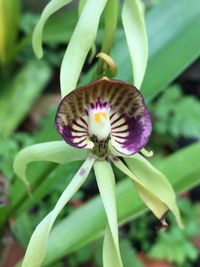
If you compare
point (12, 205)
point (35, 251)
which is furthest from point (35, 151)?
point (12, 205)

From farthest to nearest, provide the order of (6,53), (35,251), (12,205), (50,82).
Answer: (50,82) → (6,53) → (12,205) → (35,251)

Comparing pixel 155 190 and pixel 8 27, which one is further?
pixel 8 27

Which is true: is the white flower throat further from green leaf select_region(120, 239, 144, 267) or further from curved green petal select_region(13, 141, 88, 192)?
green leaf select_region(120, 239, 144, 267)

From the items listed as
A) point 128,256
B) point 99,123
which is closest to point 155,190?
point 99,123

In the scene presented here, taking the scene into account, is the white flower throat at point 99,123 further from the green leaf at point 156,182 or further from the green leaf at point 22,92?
the green leaf at point 22,92

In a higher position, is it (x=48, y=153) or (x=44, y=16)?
(x=44, y=16)

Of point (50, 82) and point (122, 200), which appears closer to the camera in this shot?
point (122, 200)

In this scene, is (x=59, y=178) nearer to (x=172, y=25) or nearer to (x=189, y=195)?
(x=172, y=25)

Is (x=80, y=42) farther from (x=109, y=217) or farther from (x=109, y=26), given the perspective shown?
(x=109, y=217)

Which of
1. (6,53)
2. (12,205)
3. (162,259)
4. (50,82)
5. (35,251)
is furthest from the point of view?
(50,82)
